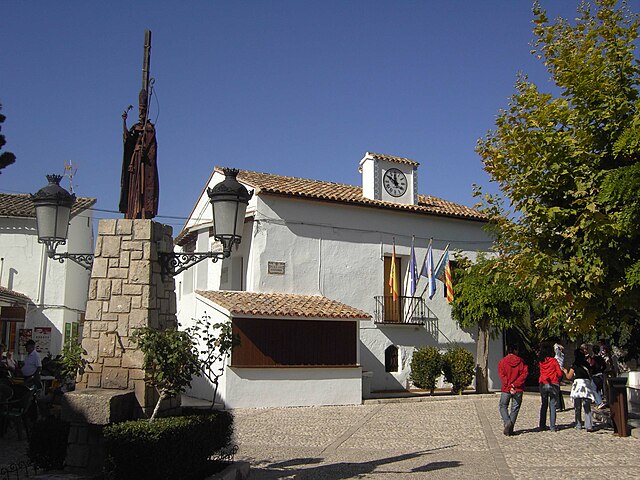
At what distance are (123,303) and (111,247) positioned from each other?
0.71m

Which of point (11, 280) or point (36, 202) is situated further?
point (11, 280)

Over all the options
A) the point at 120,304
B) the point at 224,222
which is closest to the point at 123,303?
the point at 120,304

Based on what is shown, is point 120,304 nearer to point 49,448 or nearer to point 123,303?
point 123,303

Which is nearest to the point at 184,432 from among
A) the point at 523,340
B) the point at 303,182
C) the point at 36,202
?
the point at 36,202

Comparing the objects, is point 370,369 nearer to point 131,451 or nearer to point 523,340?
point 523,340

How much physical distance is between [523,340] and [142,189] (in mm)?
16411

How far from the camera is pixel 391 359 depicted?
19219mm

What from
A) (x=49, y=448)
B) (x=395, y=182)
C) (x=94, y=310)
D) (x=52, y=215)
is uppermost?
(x=395, y=182)

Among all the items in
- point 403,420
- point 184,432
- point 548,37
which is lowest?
point 403,420

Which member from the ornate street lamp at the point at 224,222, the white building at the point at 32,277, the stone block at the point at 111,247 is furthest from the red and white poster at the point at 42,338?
the ornate street lamp at the point at 224,222

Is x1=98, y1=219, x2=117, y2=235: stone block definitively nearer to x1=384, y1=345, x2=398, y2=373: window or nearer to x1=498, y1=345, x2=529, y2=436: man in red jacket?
x1=498, y1=345, x2=529, y2=436: man in red jacket

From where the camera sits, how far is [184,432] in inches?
243

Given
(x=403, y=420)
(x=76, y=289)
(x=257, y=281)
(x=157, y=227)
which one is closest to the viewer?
(x=157, y=227)

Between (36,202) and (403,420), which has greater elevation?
(36,202)
